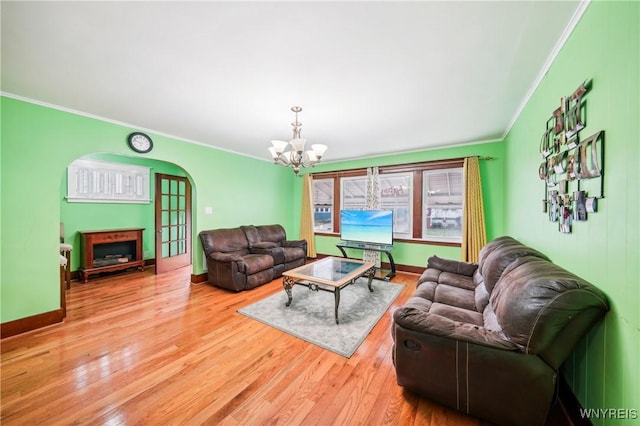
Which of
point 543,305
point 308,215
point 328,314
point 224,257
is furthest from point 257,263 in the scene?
point 543,305

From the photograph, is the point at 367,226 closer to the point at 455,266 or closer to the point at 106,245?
the point at 455,266

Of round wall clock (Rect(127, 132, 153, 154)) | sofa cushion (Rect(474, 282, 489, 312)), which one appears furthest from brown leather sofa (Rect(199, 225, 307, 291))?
sofa cushion (Rect(474, 282, 489, 312))

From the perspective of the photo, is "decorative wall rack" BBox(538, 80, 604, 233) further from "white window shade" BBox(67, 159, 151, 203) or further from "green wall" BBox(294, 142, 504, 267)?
"white window shade" BBox(67, 159, 151, 203)

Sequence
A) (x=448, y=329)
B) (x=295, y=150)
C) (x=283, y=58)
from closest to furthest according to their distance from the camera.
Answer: (x=448, y=329)
(x=283, y=58)
(x=295, y=150)

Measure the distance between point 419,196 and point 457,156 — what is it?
3.15 ft

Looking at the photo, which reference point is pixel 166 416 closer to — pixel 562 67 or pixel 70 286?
pixel 562 67

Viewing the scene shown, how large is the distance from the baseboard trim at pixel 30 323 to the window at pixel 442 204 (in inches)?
216

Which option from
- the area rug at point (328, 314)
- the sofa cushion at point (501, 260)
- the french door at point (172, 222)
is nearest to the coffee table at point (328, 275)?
the area rug at point (328, 314)

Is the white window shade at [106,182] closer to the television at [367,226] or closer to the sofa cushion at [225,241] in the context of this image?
the sofa cushion at [225,241]

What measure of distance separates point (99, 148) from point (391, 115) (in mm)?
3775

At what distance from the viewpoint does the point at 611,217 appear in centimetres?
114

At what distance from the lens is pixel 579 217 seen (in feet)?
4.62

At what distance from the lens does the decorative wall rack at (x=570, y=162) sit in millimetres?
1279

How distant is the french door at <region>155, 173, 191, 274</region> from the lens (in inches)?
185
